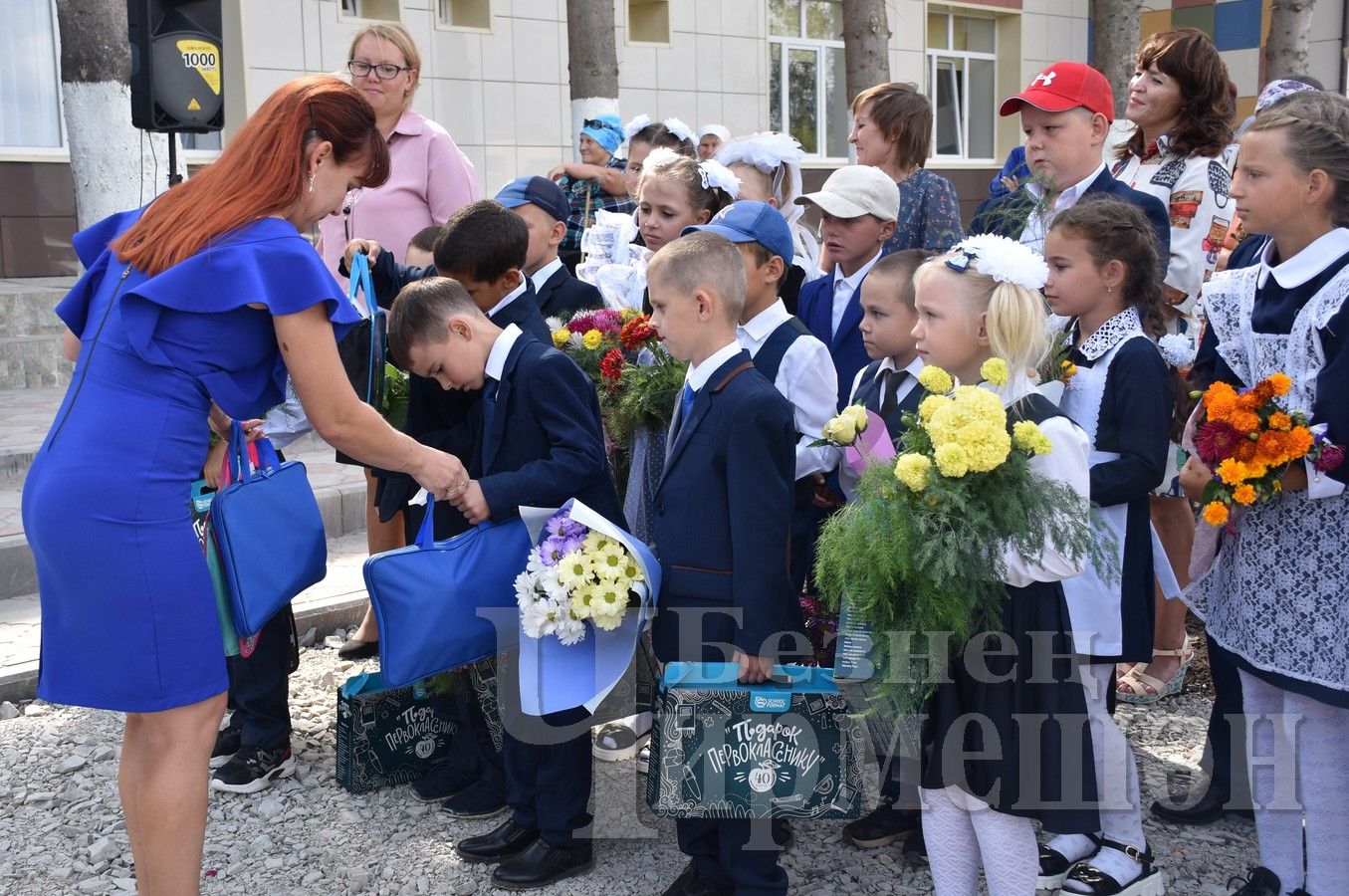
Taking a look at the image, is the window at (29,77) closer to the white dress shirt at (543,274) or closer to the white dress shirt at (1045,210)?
the white dress shirt at (543,274)

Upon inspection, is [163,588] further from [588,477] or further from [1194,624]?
[1194,624]

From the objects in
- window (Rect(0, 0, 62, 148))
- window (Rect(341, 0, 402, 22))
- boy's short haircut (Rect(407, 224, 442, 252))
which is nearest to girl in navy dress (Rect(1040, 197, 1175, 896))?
boy's short haircut (Rect(407, 224, 442, 252))

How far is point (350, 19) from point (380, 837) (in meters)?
11.2

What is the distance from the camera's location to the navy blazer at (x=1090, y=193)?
396cm

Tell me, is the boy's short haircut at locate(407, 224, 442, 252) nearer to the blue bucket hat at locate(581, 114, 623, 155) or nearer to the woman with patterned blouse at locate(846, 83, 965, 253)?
the woman with patterned blouse at locate(846, 83, 965, 253)

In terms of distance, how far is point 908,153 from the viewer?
15.9ft

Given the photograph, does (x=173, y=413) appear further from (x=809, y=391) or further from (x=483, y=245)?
(x=809, y=391)

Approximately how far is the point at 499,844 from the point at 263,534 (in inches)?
43.8

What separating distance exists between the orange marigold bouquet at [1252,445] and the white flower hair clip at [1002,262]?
511 millimetres

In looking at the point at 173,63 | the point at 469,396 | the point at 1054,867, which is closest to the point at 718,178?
the point at 469,396

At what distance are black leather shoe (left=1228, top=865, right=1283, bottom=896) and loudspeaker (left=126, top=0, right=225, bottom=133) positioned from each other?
19.2ft

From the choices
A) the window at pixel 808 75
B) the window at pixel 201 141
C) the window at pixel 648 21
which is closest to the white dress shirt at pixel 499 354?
the window at pixel 201 141

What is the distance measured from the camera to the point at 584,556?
2883 mm

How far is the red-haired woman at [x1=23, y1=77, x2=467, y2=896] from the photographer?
103 inches
